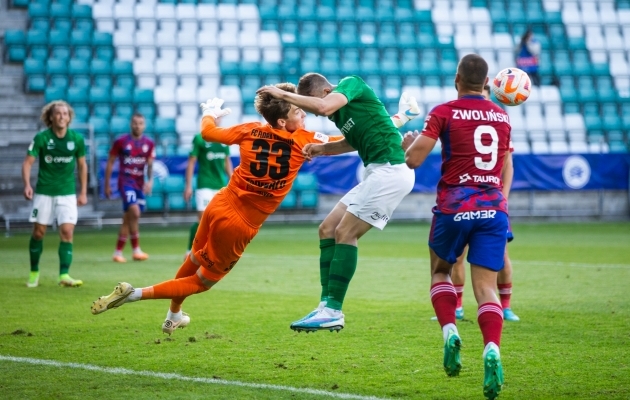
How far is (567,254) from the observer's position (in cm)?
1548

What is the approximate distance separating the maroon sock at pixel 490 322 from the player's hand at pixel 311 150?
75.4 inches

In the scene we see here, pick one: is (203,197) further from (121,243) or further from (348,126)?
(348,126)

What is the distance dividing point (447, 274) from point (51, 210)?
6882 mm

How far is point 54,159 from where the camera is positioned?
446 inches

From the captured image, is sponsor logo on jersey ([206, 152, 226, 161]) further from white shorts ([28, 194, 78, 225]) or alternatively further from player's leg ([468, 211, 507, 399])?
player's leg ([468, 211, 507, 399])

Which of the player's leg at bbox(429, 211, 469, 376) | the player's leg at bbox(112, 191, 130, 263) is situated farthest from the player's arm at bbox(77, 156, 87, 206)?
the player's leg at bbox(429, 211, 469, 376)

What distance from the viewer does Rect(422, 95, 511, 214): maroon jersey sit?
566cm

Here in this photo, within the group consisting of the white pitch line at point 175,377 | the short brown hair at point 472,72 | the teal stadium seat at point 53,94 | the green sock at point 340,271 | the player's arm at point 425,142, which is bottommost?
the white pitch line at point 175,377

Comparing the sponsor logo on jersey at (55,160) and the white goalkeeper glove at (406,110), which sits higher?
the white goalkeeper glove at (406,110)

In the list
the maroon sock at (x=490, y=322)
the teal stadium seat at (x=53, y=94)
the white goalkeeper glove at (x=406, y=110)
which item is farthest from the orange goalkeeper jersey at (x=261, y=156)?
the teal stadium seat at (x=53, y=94)

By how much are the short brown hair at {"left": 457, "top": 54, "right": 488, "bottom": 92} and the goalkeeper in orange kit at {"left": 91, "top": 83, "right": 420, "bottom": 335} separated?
4.89 ft

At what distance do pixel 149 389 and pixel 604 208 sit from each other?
21.7 metres

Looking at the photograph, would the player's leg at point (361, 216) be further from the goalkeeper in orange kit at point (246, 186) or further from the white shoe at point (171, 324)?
the white shoe at point (171, 324)

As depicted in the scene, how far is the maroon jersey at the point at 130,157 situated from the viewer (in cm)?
1523
